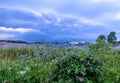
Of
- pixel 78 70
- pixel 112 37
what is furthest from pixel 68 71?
pixel 112 37

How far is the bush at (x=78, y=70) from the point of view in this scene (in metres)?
5.22

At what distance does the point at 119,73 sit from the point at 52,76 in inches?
57.0

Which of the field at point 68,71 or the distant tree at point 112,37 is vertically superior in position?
the distant tree at point 112,37

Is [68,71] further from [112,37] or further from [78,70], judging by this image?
[112,37]

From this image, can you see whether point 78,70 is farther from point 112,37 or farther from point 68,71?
point 112,37

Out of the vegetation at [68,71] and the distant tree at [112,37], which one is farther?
the distant tree at [112,37]

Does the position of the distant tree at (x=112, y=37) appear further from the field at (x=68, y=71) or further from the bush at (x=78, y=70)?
the bush at (x=78, y=70)

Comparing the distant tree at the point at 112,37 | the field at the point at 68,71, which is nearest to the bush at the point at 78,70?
the field at the point at 68,71

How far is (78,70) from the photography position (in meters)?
5.22

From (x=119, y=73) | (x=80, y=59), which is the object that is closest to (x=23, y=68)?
(x=80, y=59)

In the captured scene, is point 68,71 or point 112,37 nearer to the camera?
point 68,71

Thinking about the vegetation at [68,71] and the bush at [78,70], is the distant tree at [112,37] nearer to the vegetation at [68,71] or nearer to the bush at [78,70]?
the vegetation at [68,71]

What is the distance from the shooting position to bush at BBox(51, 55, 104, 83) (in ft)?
17.1

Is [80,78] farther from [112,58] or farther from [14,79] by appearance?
[112,58]
